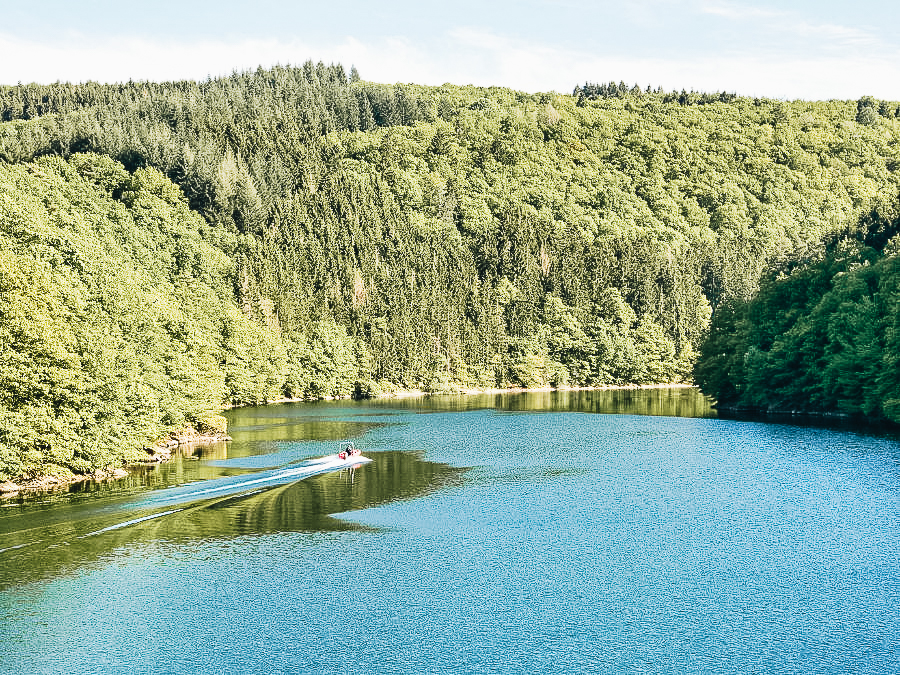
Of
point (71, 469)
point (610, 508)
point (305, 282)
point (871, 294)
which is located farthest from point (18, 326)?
point (305, 282)

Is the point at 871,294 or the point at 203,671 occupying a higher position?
the point at 871,294

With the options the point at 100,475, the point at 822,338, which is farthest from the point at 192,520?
the point at 822,338

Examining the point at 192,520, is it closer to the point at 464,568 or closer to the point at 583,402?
the point at 464,568

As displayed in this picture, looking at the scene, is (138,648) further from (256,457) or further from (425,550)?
(256,457)

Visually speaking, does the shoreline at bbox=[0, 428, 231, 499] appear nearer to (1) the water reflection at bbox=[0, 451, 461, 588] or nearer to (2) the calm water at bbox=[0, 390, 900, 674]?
(2) the calm water at bbox=[0, 390, 900, 674]

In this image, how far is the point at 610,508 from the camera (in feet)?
178

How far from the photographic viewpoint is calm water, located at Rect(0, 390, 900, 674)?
3150 centimetres

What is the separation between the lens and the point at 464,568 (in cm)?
4109

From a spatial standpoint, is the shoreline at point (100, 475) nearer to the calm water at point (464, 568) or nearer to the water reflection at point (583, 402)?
the calm water at point (464, 568)

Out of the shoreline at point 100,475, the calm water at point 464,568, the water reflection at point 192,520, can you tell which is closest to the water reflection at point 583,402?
the calm water at point 464,568

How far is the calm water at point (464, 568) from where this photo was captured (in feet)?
103

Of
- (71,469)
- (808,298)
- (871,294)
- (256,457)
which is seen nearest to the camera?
(71,469)

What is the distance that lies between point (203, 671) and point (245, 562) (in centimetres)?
1158

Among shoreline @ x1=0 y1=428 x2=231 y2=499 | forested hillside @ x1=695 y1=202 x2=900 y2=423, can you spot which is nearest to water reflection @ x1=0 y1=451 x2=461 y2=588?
shoreline @ x1=0 y1=428 x2=231 y2=499
